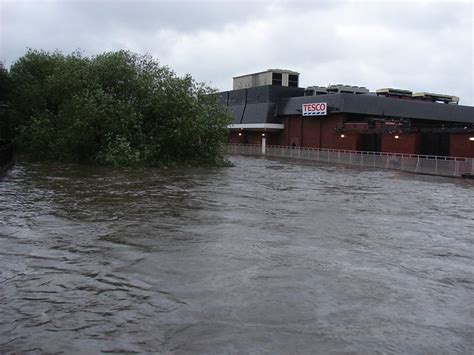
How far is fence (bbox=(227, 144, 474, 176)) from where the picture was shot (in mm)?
36938

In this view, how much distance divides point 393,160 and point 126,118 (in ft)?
73.6

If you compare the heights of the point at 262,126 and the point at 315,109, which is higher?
the point at 315,109

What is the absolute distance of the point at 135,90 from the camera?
35.5 meters

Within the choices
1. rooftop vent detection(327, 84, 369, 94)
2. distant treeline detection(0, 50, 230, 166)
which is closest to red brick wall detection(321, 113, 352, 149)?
rooftop vent detection(327, 84, 369, 94)

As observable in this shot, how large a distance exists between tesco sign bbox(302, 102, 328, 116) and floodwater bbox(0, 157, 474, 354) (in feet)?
128

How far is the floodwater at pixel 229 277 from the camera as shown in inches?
247

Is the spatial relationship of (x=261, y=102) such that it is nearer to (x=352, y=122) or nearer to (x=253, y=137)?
(x=253, y=137)

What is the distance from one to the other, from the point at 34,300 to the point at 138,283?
1629 mm

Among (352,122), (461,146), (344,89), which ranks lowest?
(461,146)

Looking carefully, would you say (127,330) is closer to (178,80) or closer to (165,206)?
(165,206)

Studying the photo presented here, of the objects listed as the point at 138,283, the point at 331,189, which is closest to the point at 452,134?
the point at 331,189

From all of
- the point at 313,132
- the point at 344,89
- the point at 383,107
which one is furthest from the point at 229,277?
the point at 344,89

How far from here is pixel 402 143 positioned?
157 feet

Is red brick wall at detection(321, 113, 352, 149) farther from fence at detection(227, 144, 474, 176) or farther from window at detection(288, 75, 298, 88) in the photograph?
window at detection(288, 75, 298, 88)
